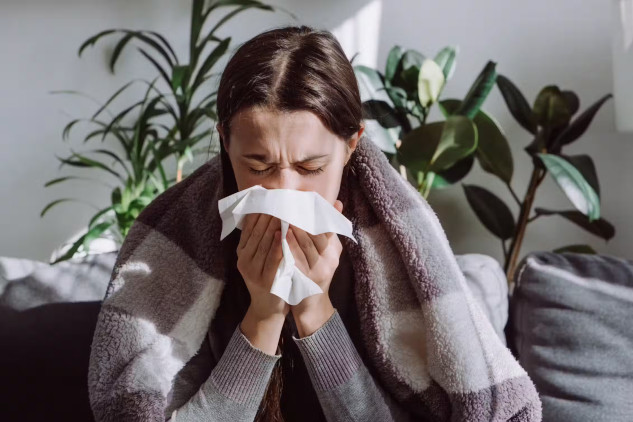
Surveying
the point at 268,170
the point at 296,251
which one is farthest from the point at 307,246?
the point at 268,170

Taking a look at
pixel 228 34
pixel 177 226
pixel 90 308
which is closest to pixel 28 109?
pixel 228 34

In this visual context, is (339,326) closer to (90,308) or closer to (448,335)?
(448,335)

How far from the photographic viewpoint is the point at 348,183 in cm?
95

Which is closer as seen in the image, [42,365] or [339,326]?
[339,326]

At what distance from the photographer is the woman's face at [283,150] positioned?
767 mm

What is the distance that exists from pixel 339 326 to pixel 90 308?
427 mm

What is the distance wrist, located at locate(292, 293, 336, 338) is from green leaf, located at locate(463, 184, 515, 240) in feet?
2.28

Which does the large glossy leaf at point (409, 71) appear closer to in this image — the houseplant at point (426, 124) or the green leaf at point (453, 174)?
the houseplant at point (426, 124)

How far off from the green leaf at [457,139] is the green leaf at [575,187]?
16 centimetres

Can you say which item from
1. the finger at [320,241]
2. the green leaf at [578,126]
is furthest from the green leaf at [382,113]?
the finger at [320,241]

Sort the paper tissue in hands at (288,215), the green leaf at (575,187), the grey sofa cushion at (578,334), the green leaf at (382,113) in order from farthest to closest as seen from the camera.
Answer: the green leaf at (382,113)
the green leaf at (575,187)
the grey sofa cushion at (578,334)
the paper tissue in hands at (288,215)

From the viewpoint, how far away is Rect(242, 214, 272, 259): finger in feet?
2.66

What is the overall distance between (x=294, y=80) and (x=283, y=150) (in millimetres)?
89

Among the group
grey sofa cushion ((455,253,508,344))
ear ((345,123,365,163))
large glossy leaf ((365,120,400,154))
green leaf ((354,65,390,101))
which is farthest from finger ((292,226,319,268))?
green leaf ((354,65,390,101))
